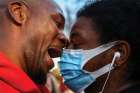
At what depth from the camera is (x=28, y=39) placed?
3082 mm

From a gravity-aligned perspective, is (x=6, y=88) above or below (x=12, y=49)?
below

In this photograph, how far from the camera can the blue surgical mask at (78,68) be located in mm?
3355

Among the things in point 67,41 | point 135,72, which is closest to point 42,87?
point 67,41

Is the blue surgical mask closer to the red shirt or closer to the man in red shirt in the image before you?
the man in red shirt

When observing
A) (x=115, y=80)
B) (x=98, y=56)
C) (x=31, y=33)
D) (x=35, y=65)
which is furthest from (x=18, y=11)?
(x=115, y=80)

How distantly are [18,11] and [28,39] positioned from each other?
18cm

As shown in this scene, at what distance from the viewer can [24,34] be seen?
3.09m

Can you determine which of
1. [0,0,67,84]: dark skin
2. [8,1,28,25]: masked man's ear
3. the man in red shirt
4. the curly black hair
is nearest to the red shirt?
the man in red shirt

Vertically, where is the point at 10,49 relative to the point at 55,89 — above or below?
above

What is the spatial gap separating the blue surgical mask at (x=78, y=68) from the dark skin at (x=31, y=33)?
0.24 metres

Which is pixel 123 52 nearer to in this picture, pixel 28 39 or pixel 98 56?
pixel 98 56

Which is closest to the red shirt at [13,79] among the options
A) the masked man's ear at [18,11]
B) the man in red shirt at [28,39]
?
the man in red shirt at [28,39]

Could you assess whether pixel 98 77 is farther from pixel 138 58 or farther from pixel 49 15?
pixel 49 15

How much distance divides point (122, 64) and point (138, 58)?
0.11 metres
